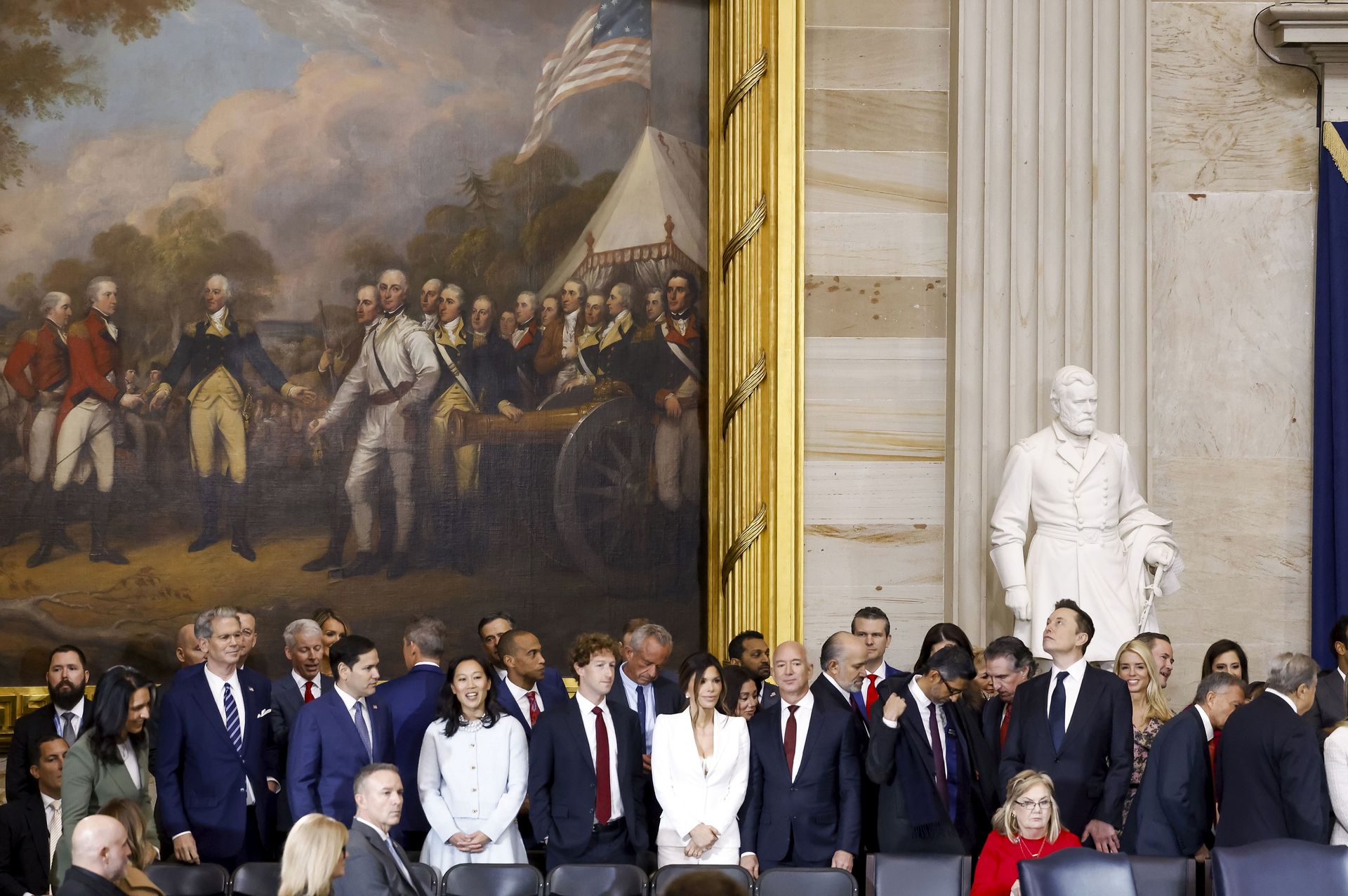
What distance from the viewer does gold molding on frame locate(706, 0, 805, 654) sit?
35.1ft

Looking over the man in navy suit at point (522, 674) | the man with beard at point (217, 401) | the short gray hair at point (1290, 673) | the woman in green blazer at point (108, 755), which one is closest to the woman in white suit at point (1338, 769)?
the short gray hair at point (1290, 673)

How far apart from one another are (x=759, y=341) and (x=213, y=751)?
15.2 feet

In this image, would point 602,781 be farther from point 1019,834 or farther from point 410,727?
point 1019,834

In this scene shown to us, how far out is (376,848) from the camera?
21.1 ft

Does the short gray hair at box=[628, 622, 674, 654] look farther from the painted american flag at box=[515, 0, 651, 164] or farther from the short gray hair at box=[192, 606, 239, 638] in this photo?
the painted american flag at box=[515, 0, 651, 164]

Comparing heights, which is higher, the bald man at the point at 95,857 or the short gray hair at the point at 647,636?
the short gray hair at the point at 647,636

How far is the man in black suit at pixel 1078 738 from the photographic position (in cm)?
753

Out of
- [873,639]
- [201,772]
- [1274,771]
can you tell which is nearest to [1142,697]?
[1274,771]

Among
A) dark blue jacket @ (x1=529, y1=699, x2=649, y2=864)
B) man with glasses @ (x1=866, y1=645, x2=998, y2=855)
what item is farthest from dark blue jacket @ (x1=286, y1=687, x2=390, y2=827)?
man with glasses @ (x1=866, y1=645, x2=998, y2=855)

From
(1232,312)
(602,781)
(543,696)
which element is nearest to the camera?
(602,781)

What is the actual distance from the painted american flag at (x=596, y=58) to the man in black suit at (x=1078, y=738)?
518cm

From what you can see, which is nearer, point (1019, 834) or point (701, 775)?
point (1019, 834)

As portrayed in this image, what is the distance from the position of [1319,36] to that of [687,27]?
169 inches

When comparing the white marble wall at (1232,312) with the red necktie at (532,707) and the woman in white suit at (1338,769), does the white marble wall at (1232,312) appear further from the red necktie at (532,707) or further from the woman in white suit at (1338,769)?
the red necktie at (532,707)
